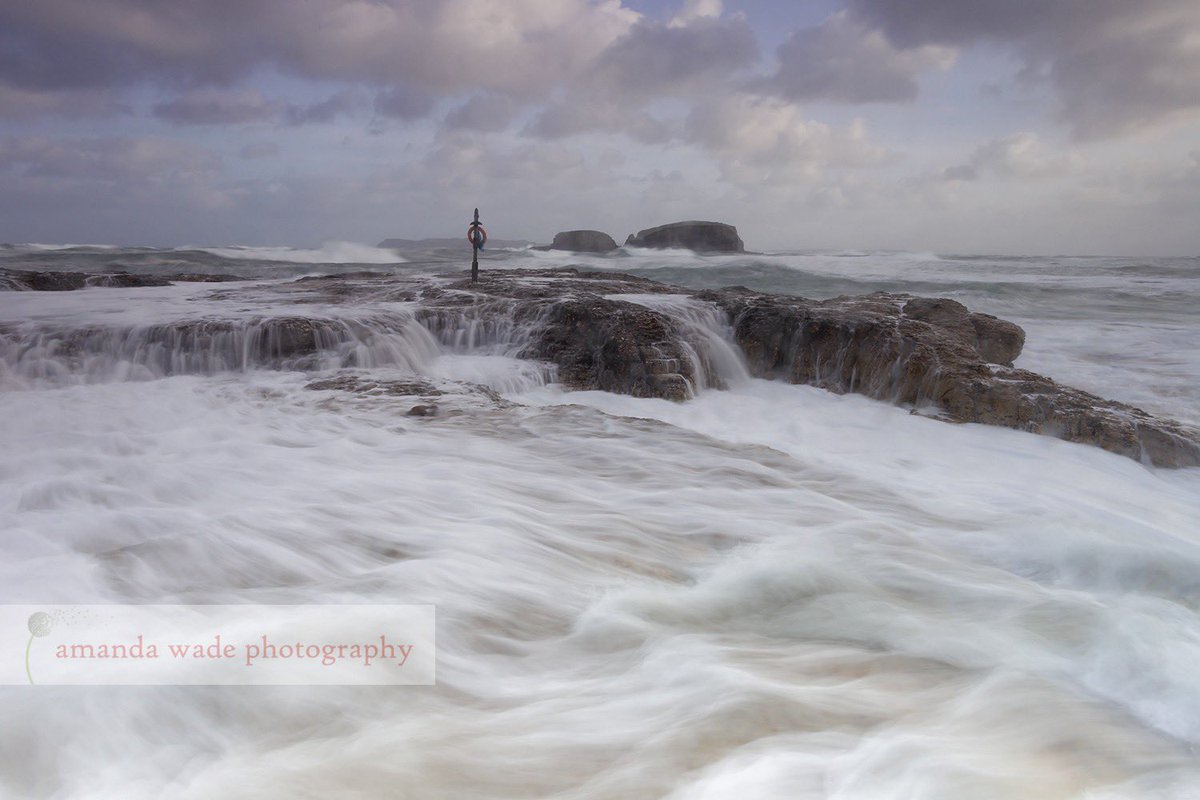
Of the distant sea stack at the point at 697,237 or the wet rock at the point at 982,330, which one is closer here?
the wet rock at the point at 982,330

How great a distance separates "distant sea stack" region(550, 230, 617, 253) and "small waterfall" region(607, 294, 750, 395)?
46.7 m

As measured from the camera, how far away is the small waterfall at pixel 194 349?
23.3ft

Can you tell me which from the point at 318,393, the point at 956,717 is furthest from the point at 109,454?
the point at 956,717

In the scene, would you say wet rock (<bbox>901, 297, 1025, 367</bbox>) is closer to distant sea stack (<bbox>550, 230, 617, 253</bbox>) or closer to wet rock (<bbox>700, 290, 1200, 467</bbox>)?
wet rock (<bbox>700, 290, 1200, 467</bbox>)

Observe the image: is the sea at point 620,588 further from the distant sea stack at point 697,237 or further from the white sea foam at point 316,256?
the distant sea stack at point 697,237

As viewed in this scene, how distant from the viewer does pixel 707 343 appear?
803 centimetres

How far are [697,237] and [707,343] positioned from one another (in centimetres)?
4978

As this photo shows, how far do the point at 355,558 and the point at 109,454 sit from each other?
2.41 metres

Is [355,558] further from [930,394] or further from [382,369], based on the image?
[930,394]

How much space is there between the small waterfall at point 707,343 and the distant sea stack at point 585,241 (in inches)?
1838

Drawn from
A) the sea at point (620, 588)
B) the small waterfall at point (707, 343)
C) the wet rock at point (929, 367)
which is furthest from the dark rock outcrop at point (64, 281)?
the wet rock at point (929, 367)

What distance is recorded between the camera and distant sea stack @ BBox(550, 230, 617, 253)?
54.8 m

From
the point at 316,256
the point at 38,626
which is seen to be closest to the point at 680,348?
the point at 38,626
